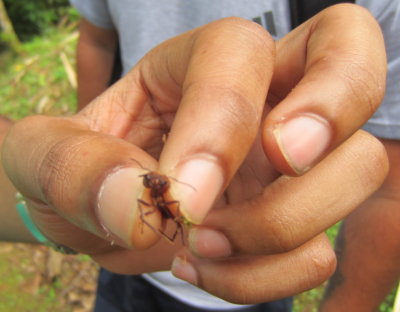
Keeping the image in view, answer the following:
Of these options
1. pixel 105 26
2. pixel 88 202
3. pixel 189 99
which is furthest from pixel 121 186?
pixel 105 26

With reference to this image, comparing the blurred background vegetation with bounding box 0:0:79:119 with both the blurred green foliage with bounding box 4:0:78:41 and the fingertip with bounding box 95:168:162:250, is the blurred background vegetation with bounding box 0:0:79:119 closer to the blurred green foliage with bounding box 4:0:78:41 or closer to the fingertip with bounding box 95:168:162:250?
the blurred green foliage with bounding box 4:0:78:41

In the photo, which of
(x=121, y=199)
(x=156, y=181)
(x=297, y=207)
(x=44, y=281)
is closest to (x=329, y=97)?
(x=297, y=207)

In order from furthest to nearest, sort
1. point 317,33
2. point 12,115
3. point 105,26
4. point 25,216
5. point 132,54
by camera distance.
A: point 12,115 < point 105,26 < point 132,54 < point 25,216 < point 317,33

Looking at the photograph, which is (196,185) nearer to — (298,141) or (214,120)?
(214,120)

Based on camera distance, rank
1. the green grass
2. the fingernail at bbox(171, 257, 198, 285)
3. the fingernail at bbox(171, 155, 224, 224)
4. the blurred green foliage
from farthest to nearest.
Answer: the blurred green foliage → the green grass → the fingernail at bbox(171, 257, 198, 285) → the fingernail at bbox(171, 155, 224, 224)

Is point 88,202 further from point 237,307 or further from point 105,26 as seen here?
point 105,26

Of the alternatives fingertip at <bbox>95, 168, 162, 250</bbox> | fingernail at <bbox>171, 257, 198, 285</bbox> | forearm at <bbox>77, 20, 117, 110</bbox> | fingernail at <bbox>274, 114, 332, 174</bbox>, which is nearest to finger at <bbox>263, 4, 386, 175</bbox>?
fingernail at <bbox>274, 114, 332, 174</bbox>
